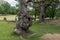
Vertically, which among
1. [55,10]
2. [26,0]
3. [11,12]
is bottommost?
[11,12]

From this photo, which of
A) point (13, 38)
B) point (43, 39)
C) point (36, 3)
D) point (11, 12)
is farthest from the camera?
point (11, 12)

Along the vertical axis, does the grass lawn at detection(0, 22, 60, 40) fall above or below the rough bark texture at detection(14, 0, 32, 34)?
below

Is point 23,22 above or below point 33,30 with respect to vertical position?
above

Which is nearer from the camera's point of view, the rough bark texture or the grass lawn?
the grass lawn

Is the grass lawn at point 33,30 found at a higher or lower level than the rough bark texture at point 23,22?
lower

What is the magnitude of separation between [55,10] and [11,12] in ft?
75.6

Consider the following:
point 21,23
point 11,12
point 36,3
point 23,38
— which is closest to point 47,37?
point 23,38

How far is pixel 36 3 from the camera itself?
100 ft

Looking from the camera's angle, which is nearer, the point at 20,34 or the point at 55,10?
the point at 20,34

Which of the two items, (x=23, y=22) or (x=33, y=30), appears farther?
(x=33, y=30)

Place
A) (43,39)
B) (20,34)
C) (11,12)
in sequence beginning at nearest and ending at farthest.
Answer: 1. (43,39)
2. (20,34)
3. (11,12)

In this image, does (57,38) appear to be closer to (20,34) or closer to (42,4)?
(20,34)

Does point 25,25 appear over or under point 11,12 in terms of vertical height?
over

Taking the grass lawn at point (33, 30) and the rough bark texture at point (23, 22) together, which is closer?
the grass lawn at point (33, 30)
